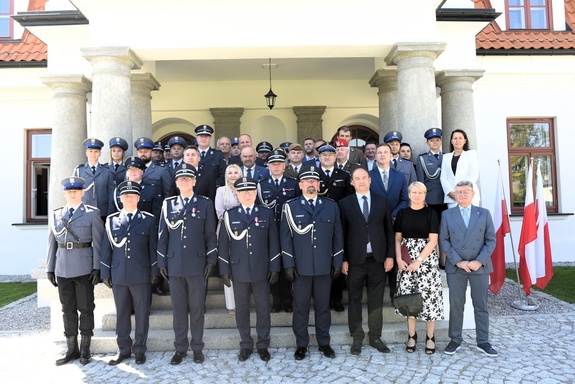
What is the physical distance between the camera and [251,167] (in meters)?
6.24

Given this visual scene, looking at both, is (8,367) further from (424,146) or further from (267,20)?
(424,146)

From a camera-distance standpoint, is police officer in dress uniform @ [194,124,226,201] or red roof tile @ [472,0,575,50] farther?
red roof tile @ [472,0,575,50]

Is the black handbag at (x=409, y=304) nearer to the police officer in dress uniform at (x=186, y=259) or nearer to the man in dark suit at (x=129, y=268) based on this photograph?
the police officer in dress uniform at (x=186, y=259)

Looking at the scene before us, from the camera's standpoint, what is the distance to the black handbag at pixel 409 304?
481 cm

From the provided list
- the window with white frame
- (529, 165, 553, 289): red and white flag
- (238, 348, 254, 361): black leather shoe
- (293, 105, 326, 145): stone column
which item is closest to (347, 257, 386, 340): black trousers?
(238, 348, 254, 361): black leather shoe

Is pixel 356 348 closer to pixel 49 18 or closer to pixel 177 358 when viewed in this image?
pixel 177 358

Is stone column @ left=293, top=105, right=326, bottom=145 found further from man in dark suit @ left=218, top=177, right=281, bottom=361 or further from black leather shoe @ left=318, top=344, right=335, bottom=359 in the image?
black leather shoe @ left=318, top=344, right=335, bottom=359

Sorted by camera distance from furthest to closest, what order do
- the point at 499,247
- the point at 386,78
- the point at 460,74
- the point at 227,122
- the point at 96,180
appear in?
the point at 227,122 < the point at 386,78 < the point at 460,74 < the point at 499,247 < the point at 96,180

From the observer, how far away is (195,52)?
6824mm

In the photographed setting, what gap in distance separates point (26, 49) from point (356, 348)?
11.1 m

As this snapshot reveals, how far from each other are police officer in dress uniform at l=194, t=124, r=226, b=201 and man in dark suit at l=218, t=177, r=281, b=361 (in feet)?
4.33

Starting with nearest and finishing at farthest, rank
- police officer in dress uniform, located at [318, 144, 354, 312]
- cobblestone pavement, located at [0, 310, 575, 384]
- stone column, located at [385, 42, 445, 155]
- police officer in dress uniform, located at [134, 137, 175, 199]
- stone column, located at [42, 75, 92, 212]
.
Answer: cobblestone pavement, located at [0, 310, 575, 384] → police officer in dress uniform, located at [318, 144, 354, 312] → police officer in dress uniform, located at [134, 137, 175, 199] → stone column, located at [385, 42, 445, 155] → stone column, located at [42, 75, 92, 212]

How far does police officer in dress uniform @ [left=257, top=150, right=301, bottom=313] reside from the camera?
18.5 ft

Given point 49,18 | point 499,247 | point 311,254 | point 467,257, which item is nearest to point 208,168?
point 311,254
